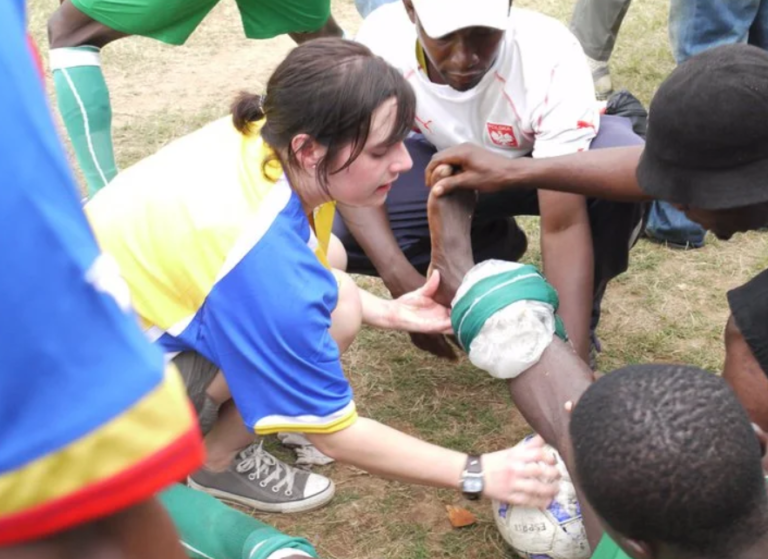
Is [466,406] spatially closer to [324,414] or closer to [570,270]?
[570,270]

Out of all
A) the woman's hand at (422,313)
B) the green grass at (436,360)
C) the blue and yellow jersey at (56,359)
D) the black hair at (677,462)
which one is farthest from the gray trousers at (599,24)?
the blue and yellow jersey at (56,359)

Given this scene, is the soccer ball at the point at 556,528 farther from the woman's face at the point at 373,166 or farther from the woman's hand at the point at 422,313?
the woman's face at the point at 373,166

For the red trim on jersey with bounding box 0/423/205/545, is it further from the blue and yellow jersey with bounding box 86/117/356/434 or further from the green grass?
the green grass

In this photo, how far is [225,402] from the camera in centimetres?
266

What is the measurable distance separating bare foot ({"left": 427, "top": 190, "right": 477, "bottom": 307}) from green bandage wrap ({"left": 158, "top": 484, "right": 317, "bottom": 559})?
83 cm

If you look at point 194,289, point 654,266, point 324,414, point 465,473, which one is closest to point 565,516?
point 465,473

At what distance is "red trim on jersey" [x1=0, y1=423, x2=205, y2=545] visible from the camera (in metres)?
1.06

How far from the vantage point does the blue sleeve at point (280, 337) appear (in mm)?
2070

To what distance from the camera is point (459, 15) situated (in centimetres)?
Answer: 271

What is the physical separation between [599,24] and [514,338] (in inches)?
130

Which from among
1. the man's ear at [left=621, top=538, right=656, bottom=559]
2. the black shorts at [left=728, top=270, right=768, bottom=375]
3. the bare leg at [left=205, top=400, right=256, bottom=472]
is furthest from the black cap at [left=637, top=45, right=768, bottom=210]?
the bare leg at [left=205, top=400, right=256, bottom=472]

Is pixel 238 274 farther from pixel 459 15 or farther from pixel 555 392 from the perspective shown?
pixel 459 15

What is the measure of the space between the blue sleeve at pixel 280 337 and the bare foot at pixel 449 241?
0.54m

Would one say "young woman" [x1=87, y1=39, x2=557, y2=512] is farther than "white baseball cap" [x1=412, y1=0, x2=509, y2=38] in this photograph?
No
